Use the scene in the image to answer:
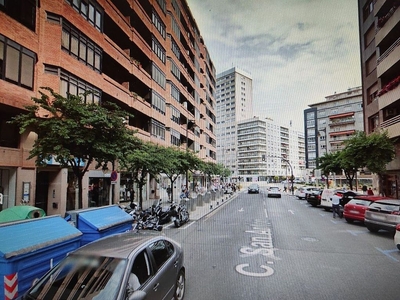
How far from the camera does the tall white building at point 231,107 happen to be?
132 metres

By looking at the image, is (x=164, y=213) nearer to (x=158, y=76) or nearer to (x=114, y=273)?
(x=114, y=273)

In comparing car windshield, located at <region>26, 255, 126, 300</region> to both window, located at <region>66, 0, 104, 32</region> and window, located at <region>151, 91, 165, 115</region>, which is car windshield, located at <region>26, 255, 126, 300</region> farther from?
window, located at <region>151, 91, 165, 115</region>

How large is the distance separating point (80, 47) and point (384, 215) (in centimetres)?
1793

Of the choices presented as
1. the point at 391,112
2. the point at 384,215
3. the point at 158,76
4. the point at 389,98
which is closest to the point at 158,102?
the point at 158,76

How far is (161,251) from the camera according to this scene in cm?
451

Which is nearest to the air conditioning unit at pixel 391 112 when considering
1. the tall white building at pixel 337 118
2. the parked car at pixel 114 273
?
the parked car at pixel 114 273

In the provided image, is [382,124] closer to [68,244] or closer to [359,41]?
[359,41]

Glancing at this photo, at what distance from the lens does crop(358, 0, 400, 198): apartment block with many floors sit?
2019 centimetres

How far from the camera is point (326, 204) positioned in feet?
64.7

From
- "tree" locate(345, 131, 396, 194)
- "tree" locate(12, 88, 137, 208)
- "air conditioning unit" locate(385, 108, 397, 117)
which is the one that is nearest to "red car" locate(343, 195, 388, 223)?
"tree" locate(345, 131, 396, 194)

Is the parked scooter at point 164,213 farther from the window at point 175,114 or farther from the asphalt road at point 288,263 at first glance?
the window at point 175,114

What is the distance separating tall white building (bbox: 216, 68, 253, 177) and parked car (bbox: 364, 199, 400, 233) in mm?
117589

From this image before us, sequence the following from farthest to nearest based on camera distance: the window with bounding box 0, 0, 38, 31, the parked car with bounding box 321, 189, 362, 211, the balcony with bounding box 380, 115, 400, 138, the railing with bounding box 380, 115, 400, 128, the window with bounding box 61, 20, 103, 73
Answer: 1. the railing with bounding box 380, 115, 400, 128
2. the balcony with bounding box 380, 115, 400, 138
3. the parked car with bounding box 321, 189, 362, 211
4. the window with bounding box 61, 20, 103, 73
5. the window with bounding box 0, 0, 38, 31

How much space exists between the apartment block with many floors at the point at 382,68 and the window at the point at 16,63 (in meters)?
23.5
